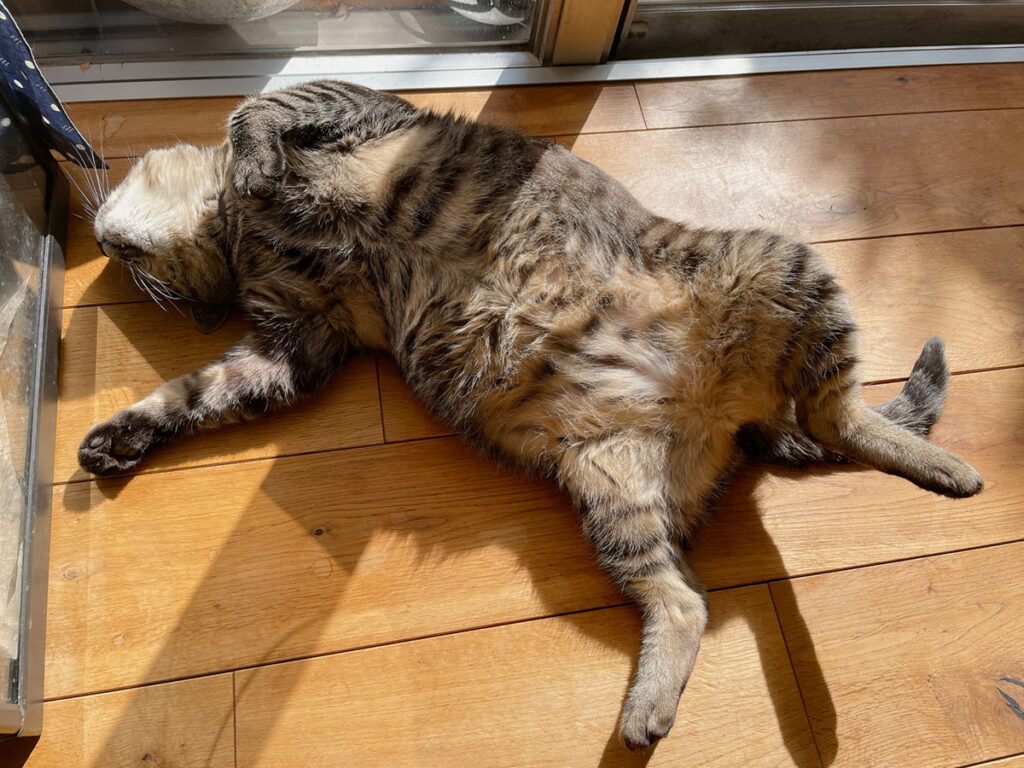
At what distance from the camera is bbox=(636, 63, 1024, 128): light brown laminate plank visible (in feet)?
7.11

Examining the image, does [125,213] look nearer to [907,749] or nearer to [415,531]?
[415,531]

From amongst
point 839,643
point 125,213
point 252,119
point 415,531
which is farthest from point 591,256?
point 125,213

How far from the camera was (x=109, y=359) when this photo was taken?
1706 mm

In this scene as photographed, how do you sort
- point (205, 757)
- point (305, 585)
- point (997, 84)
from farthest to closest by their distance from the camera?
point (997, 84)
point (305, 585)
point (205, 757)

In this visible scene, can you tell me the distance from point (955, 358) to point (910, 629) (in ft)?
2.41

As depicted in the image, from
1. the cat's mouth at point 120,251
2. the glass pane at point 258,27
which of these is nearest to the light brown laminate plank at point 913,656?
the cat's mouth at point 120,251

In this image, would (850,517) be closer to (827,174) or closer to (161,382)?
(827,174)

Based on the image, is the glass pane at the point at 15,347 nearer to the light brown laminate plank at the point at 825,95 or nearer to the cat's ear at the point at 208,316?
the cat's ear at the point at 208,316

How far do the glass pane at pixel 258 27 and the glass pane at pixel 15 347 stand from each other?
1.84 feet

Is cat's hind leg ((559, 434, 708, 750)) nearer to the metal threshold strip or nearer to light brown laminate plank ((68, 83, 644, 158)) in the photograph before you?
light brown laminate plank ((68, 83, 644, 158))

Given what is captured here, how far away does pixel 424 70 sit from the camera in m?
2.15

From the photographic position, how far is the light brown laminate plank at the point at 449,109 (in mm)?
1994

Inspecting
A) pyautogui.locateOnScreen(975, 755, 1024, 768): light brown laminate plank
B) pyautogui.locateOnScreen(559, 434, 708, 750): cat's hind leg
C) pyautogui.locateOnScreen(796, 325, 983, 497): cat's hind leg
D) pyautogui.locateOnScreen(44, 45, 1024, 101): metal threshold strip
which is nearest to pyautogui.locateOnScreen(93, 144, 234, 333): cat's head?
pyautogui.locateOnScreen(44, 45, 1024, 101): metal threshold strip

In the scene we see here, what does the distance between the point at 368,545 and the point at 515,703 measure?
0.45m
